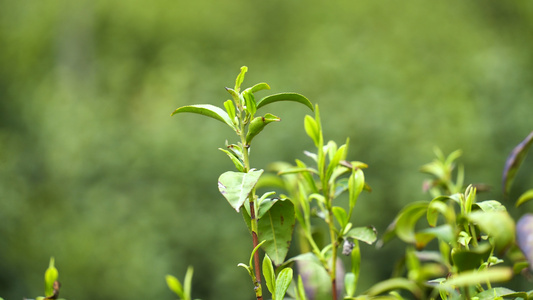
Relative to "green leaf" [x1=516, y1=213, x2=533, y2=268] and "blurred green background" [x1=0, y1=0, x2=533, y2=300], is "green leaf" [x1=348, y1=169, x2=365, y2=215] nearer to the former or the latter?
"green leaf" [x1=516, y1=213, x2=533, y2=268]

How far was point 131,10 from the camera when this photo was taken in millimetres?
4746

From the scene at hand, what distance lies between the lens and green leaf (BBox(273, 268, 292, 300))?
0.28 m

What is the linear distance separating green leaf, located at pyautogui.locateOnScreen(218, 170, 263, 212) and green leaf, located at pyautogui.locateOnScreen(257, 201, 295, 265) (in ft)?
0.14

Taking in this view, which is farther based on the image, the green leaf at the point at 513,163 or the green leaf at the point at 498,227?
the green leaf at the point at 513,163

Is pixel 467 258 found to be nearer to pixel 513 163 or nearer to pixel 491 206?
pixel 491 206

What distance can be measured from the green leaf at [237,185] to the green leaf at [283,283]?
0.18ft

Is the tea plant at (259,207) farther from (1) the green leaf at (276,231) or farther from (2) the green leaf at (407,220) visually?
(2) the green leaf at (407,220)

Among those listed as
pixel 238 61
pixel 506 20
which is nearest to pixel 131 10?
pixel 238 61

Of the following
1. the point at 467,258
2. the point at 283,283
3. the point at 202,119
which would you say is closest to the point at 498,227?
the point at 467,258

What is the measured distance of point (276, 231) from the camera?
1.07 feet

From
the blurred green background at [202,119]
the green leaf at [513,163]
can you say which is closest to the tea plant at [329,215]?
the green leaf at [513,163]

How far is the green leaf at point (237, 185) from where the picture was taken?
268 millimetres

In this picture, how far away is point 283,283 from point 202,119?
10.6 ft

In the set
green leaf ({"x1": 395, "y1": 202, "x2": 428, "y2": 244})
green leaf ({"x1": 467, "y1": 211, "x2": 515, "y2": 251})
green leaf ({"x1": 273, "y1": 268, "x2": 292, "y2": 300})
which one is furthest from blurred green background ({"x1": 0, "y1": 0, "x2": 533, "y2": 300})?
green leaf ({"x1": 467, "y1": 211, "x2": 515, "y2": 251})
